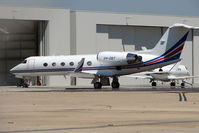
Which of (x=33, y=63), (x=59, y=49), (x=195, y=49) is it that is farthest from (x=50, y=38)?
(x=195, y=49)

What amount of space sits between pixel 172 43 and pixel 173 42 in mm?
127

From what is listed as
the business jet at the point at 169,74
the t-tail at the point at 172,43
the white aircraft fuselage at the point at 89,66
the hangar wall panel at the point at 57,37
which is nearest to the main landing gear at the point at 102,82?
the white aircraft fuselage at the point at 89,66

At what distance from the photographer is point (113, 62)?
37156mm

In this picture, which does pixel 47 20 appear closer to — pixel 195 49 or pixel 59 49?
pixel 59 49

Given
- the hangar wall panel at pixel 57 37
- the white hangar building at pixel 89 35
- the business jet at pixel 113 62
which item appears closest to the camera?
the business jet at pixel 113 62

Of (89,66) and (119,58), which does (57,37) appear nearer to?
(89,66)

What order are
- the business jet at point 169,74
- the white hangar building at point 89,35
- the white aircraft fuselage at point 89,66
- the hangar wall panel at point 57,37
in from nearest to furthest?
the white aircraft fuselage at point 89,66, the business jet at point 169,74, the hangar wall panel at point 57,37, the white hangar building at point 89,35

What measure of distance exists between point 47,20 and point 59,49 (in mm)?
4214

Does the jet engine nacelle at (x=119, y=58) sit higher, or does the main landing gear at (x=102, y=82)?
the jet engine nacelle at (x=119, y=58)

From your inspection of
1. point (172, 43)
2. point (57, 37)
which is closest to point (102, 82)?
point (172, 43)

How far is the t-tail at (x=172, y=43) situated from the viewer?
3459 centimetres

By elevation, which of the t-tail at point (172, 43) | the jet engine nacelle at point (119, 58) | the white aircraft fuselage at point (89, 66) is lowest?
the white aircraft fuselage at point (89, 66)

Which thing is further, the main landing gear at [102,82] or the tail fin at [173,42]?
the main landing gear at [102,82]

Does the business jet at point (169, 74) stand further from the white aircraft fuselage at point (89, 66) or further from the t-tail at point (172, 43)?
the t-tail at point (172, 43)
